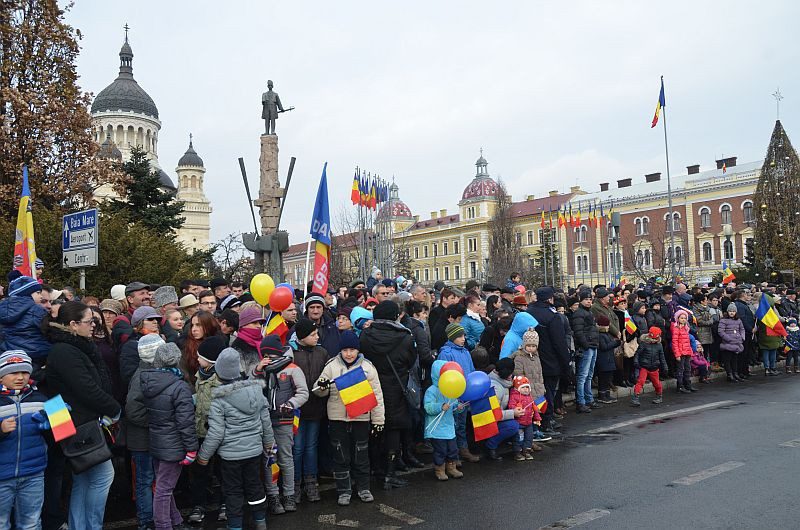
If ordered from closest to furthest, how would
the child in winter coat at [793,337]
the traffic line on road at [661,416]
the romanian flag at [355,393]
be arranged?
the romanian flag at [355,393]
the traffic line on road at [661,416]
the child in winter coat at [793,337]

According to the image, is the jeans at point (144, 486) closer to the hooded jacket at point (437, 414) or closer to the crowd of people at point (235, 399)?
the crowd of people at point (235, 399)

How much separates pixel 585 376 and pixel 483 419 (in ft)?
12.8

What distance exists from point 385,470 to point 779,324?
37.4 feet

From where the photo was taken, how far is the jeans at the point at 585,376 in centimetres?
1051

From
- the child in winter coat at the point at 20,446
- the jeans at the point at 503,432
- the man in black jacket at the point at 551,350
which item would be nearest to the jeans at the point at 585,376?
the man in black jacket at the point at 551,350

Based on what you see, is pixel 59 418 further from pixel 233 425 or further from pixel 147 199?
pixel 147 199

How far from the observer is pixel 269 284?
735 centimetres

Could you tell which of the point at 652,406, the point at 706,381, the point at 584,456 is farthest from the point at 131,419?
the point at 706,381

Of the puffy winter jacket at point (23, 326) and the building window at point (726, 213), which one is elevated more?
the building window at point (726, 213)

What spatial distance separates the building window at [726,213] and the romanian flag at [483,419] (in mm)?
66092

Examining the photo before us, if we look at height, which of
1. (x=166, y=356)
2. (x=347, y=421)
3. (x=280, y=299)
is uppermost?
(x=280, y=299)

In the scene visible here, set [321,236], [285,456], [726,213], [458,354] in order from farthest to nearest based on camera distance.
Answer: [726,213]
[321,236]
[458,354]
[285,456]

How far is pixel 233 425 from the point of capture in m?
5.28

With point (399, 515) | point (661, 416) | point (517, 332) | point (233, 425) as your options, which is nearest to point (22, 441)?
point (233, 425)
